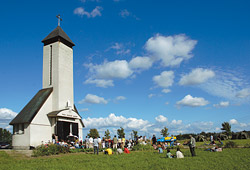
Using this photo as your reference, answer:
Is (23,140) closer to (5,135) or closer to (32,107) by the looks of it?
(32,107)

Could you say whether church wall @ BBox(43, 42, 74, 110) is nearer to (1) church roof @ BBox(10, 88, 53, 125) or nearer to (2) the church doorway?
(1) church roof @ BBox(10, 88, 53, 125)

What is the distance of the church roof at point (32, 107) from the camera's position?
24188 mm

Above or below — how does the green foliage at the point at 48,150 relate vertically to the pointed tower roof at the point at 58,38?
below

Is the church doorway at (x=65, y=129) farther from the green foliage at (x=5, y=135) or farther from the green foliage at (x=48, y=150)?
the green foliage at (x=5, y=135)

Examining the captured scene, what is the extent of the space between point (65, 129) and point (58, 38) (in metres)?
12.1

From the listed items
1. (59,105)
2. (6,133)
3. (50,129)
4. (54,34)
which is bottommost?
(6,133)

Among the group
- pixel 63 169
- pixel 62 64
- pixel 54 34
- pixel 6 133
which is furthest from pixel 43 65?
pixel 6 133

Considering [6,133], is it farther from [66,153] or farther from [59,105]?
[66,153]

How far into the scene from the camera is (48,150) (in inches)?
786

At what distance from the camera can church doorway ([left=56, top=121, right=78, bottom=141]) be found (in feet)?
85.3

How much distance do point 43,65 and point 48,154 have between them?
1348 centimetres

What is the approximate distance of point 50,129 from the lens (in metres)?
26.0

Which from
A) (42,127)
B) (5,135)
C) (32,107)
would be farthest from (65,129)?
(5,135)

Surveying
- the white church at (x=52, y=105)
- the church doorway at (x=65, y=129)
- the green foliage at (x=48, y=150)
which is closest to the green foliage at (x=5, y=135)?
the white church at (x=52, y=105)
